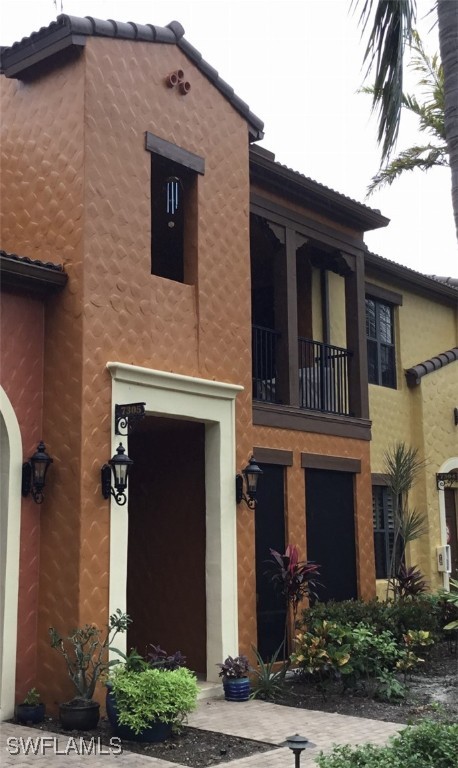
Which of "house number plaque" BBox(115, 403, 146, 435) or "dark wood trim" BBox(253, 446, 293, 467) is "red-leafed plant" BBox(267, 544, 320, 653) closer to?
"dark wood trim" BBox(253, 446, 293, 467)

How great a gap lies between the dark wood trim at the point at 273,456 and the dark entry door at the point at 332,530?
0.61 metres

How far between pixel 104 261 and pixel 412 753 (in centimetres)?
572

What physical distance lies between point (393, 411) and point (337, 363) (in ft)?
7.37

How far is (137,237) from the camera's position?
9.64 metres

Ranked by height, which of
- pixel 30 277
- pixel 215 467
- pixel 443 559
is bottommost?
pixel 443 559

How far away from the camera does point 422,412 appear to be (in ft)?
52.9

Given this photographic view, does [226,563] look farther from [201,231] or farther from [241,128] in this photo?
[241,128]

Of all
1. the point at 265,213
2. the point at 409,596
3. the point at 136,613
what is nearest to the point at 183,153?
the point at 265,213

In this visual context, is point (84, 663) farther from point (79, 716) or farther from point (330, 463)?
point (330, 463)

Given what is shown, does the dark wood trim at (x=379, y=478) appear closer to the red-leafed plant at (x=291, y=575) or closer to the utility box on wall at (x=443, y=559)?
the utility box on wall at (x=443, y=559)

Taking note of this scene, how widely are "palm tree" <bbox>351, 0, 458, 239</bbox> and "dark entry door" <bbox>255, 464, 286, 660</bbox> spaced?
5.17 m

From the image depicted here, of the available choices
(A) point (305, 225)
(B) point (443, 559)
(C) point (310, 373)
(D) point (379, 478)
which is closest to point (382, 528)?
(D) point (379, 478)

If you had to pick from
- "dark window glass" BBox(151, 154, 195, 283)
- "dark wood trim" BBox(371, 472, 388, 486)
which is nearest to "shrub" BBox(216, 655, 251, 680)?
"dark window glass" BBox(151, 154, 195, 283)

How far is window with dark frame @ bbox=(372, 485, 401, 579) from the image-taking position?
14.6 metres
